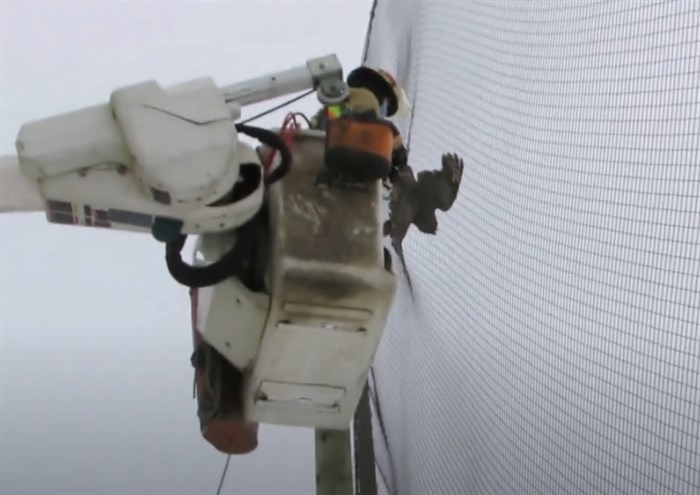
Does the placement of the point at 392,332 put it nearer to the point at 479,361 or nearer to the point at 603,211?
the point at 479,361

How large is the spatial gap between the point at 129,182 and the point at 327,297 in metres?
0.19

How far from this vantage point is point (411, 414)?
138cm

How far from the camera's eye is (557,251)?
1.05 m

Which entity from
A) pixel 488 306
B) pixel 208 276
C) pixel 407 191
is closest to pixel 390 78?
pixel 407 191

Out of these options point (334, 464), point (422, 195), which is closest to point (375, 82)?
point (422, 195)

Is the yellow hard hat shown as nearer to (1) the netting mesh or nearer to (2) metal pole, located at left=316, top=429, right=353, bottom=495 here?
(1) the netting mesh

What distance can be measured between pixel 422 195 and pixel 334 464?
373 millimetres

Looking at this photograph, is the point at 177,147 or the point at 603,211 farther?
the point at 603,211

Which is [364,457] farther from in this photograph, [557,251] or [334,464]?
[557,251]

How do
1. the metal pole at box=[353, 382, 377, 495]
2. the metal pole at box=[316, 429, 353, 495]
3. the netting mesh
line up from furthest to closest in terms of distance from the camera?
the metal pole at box=[353, 382, 377, 495] < the metal pole at box=[316, 429, 353, 495] < the netting mesh

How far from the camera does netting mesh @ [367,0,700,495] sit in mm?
929

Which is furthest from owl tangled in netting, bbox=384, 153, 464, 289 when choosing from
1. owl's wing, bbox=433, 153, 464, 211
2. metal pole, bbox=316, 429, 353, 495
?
metal pole, bbox=316, 429, 353, 495

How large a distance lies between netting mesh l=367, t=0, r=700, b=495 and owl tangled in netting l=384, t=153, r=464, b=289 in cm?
9

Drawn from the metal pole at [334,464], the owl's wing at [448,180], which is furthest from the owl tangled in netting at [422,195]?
the metal pole at [334,464]
